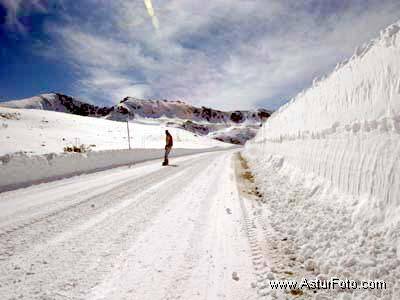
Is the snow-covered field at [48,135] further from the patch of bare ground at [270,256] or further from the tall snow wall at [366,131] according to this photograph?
the tall snow wall at [366,131]

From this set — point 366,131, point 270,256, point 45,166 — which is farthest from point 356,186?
point 45,166

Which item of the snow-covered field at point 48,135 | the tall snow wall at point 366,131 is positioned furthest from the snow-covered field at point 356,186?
the snow-covered field at point 48,135

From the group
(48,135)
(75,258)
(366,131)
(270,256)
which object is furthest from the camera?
(48,135)

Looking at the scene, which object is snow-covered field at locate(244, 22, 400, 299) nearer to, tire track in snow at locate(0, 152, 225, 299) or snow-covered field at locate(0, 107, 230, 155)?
tire track in snow at locate(0, 152, 225, 299)

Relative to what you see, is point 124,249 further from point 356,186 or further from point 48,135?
point 48,135

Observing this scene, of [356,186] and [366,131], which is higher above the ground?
[366,131]

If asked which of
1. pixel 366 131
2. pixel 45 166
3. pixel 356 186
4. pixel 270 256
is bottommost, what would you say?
pixel 270 256

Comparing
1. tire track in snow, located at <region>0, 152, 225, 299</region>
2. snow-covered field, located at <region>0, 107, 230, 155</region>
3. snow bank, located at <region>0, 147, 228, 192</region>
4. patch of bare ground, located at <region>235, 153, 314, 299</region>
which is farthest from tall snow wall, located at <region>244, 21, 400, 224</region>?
snow-covered field, located at <region>0, 107, 230, 155</region>

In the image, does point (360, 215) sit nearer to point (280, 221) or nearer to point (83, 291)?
point (280, 221)

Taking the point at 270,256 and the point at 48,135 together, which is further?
the point at 48,135

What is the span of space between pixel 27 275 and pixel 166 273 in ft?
4.51

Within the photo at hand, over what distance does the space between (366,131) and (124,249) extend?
3.68 meters

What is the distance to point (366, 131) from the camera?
3.28 meters

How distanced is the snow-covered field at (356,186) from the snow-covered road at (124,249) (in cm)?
83
